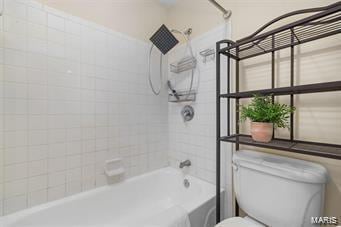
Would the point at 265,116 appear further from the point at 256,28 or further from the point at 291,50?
the point at 256,28

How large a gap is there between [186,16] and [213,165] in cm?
152

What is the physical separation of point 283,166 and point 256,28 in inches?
37.7

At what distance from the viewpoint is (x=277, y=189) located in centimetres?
96

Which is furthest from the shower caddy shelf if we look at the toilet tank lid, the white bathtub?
the white bathtub

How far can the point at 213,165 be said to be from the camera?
1.57 meters

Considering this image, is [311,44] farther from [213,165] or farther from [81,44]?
[81,44]

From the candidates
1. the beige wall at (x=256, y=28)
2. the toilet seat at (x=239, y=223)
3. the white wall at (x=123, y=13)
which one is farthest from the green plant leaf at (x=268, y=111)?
the white wall at (x=123, y=13)

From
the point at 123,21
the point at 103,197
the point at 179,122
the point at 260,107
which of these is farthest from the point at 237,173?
the point at 123,21

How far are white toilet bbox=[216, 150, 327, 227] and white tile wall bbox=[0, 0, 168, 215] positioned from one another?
104 cm

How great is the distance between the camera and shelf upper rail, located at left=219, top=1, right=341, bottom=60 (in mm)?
812

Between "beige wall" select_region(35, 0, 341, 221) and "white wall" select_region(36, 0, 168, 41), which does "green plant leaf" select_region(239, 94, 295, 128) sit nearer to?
"beige wall" select_region(35, 0, 341, 221)

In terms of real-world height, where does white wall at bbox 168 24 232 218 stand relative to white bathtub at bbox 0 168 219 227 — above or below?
above

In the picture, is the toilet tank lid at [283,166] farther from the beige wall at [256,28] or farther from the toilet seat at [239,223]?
the toilet seat at [239,223]

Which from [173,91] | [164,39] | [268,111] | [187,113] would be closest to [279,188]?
[268,111]
